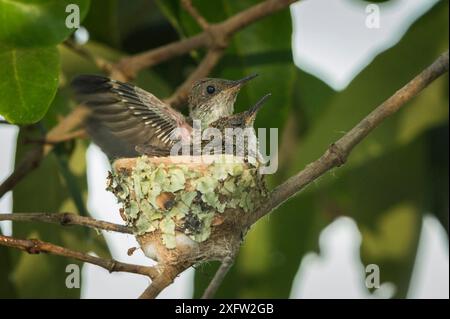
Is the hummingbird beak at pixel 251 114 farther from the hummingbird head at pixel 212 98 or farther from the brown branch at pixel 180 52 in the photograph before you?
the brown branch at pixel 180 52

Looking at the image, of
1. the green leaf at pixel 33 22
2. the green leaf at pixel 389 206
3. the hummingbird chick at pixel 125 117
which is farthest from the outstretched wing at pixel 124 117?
the green leaf at pixel 389 206

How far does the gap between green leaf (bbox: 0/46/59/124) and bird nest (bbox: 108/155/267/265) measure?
594 millimetres

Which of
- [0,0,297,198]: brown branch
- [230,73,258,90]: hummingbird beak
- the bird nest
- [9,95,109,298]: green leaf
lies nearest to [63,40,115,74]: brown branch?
[0,0,297,198]: brown branch

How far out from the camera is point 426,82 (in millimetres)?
3381

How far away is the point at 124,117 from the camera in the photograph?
13.7ft

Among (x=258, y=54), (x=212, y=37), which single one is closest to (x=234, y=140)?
(x=212, y=37)

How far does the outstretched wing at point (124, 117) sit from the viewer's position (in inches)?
158

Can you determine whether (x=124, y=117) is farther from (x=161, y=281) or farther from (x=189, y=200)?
(x=161, y=281)

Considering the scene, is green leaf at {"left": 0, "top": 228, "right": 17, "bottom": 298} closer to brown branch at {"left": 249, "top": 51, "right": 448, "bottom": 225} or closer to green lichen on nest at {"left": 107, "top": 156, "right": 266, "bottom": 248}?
green lichen on nest at {"left": 107, "top": 156, "right": 266, "bottom": 248}

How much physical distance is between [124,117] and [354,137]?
119 cm

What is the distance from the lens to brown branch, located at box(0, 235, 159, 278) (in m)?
3.29

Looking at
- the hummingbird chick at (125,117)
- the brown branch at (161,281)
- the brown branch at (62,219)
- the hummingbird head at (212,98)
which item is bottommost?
the brown branch at (161,281)

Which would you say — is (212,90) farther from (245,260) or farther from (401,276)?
(401,276)

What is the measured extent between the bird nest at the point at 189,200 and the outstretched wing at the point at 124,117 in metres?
0.09
